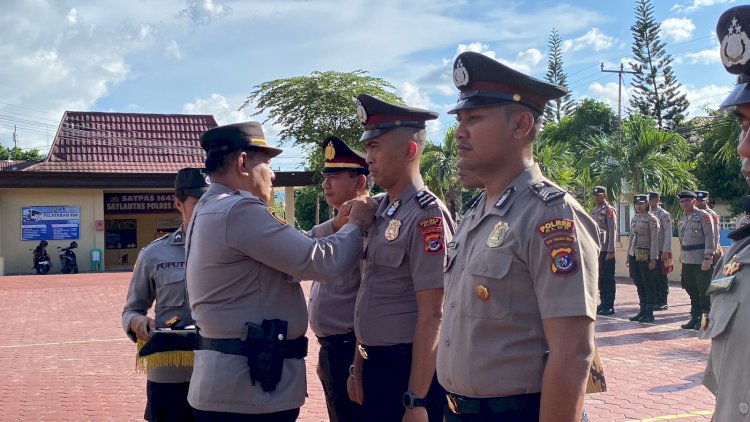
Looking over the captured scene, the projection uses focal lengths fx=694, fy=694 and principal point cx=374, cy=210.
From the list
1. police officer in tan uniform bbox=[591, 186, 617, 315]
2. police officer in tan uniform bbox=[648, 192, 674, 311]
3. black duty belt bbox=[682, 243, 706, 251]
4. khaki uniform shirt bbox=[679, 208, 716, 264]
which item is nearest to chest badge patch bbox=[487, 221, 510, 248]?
khaki uniform shirt bbox=[679, 208, 716, 264]

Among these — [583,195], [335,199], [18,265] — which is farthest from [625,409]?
[18,265]

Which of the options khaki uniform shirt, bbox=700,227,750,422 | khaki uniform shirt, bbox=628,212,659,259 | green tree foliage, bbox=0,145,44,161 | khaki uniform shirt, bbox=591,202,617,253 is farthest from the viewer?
green tree foliage, bbox=0,145,44,161

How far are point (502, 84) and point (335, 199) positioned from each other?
1.95m

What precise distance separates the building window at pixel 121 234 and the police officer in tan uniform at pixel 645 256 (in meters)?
23.5

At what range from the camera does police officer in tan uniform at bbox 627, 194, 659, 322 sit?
11.0 metres

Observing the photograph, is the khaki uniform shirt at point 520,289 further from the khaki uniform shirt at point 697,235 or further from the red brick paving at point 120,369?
the khaki uniform shirt at point 697,235

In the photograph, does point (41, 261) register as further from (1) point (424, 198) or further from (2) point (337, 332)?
(1) point (424, 198)

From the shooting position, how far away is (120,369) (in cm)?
823

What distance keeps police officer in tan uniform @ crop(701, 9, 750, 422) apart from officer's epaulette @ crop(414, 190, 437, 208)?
1.48 meters

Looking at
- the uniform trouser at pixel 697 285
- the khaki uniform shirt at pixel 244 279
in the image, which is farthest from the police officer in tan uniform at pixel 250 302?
the uniform trouser at pixel 697 285

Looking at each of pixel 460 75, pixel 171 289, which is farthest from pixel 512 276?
pixel 171 289

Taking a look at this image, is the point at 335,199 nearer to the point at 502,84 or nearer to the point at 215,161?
the point at 215,161

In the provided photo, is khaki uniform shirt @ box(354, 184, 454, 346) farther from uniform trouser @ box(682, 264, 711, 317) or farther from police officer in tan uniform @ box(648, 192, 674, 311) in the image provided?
police officer in tan uniform @ box(648, 192, 674, 311)

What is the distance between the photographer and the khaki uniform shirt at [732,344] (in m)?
1.73
